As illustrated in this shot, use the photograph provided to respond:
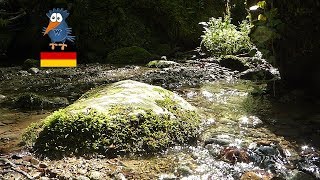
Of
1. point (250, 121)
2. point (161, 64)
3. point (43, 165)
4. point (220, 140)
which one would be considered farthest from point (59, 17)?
point (43, 165)

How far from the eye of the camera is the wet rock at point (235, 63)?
29.1 feet

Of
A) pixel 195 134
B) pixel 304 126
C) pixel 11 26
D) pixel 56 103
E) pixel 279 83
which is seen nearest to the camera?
pixel 195 134

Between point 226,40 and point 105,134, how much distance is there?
686 centimetres

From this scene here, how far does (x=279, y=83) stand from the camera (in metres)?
6.56

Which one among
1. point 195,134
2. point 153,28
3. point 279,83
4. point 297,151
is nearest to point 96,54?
point 153,28

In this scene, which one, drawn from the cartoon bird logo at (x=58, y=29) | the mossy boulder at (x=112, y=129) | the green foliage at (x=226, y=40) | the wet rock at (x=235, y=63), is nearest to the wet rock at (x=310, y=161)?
the mossy boulder at (x=112, y=129)

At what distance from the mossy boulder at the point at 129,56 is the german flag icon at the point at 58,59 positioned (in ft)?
A: 3.78

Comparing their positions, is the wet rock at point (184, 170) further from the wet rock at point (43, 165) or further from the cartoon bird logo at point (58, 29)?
the cartoon bird logo at point (58, 29)

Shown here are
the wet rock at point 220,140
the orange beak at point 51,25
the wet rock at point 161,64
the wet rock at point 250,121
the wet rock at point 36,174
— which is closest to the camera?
the wet rock at point 36,174

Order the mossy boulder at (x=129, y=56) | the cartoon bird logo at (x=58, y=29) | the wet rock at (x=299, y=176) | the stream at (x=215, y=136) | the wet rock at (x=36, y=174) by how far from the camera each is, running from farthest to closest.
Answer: the cartoon bird logo at (x=58, y=29), the mossy boulder at (x=129, y=56), the stream at (x=215, y=136), the wet rock at (x=299, y=176), the wet rock at (x=36, y=174)

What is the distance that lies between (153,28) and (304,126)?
28.8 ft

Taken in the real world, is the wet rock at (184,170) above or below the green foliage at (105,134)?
below

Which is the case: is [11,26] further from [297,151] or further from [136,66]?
[297,151]

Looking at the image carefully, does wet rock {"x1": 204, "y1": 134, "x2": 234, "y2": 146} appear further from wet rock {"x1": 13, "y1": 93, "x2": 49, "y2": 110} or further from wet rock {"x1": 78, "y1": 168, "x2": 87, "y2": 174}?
wet rock {"x1": 13, "y1": 93, "x2": 49, "y2": 110}
